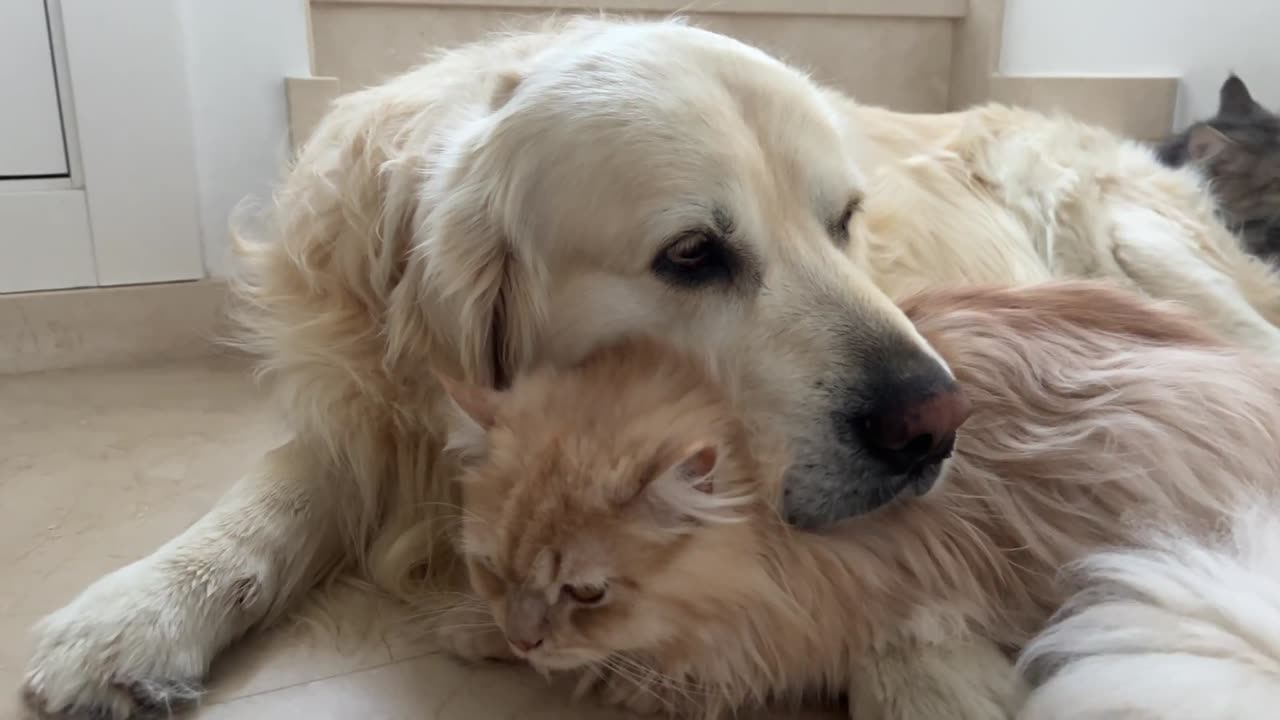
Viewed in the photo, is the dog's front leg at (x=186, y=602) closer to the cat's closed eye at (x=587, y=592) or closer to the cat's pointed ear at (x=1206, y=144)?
the cat's closed eye at (x=587, y=592)

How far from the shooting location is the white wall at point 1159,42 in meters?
2.17

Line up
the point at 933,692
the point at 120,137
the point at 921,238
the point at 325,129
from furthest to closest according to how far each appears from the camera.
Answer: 1. the point at 120,137
2. the point at 921,238
3. the point at 325,129
4. the point at 933,692

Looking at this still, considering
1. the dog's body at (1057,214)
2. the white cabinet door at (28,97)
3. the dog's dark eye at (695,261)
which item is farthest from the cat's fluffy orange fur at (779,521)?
the white cabinet door at (28,97)

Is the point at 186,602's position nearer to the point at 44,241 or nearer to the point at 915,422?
the point at 915,422

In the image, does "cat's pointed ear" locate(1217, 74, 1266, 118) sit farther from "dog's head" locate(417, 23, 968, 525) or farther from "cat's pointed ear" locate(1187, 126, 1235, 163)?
"dog's head" locate(417, 23, 968, 525)

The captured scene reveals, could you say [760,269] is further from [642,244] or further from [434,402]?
[434,402]

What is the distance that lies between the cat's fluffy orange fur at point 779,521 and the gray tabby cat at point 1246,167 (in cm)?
118

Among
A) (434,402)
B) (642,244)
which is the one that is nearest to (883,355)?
(642,244)

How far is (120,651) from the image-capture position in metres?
0.95

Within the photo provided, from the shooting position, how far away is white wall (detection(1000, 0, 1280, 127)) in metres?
2.17

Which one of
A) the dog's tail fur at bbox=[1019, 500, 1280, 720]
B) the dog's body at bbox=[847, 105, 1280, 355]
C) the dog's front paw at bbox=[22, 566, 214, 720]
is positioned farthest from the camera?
the dog's body at bbox=[847, 105, 1280, 355]

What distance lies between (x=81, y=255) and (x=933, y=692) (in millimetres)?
1814

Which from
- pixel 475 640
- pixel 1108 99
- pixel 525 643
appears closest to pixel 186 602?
pixel 475 640

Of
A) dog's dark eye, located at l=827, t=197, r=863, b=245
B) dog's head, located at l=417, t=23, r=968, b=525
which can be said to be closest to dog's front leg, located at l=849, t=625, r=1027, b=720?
dog's head, located at l=417, t=23, r=968, b=525
